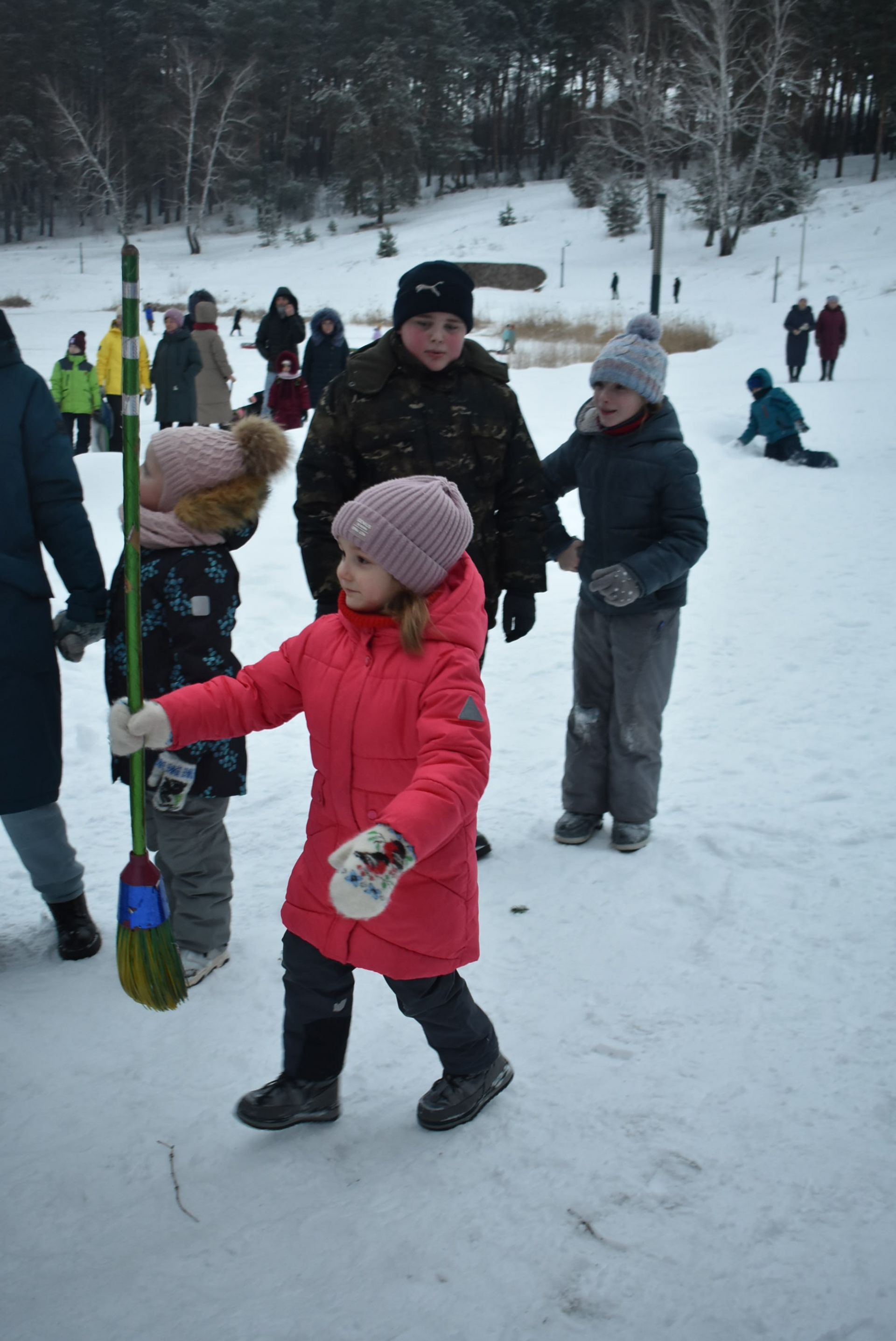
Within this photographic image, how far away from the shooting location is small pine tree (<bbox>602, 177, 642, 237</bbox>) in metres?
35.5

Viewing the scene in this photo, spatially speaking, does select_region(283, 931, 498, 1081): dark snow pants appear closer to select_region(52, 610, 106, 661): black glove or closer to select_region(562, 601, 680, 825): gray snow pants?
select_region(52, 610, 106, 661): black glove

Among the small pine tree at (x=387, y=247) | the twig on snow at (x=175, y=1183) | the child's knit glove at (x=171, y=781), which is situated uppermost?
the small pine tree at (x=387, y=247)

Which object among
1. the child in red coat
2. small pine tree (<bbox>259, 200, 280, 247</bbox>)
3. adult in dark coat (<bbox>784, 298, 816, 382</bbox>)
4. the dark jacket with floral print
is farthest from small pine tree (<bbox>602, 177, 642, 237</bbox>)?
the dark jacket with floral print

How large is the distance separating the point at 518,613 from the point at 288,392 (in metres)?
7.16

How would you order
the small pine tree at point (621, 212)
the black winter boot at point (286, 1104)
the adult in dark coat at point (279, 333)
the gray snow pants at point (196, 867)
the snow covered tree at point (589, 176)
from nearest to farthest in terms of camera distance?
the black winter boot at point (286, 1104) < the gray snow pants at point (196, 867) < the adult in dark coat at point (279, 333) < the small pine tree at point (621, 212) < the snow covered tree at point (589, 176)

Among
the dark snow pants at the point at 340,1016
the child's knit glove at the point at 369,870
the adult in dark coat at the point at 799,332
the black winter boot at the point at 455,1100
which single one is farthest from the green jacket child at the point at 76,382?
the adult in dark coat at the point at 799,332

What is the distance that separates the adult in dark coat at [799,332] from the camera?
1580 centimetres

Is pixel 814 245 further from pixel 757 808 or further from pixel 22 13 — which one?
pixel 757 808

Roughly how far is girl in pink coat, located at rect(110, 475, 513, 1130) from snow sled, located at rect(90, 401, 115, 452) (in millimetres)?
9757

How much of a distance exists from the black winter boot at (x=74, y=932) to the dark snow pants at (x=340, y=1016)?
96cm

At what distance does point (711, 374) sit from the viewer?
15695mm

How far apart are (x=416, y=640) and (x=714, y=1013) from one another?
143 cm

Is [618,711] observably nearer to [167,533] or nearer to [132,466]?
[167,533]

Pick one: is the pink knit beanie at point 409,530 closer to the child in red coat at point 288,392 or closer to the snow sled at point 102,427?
the child in red coat at point 288,392
